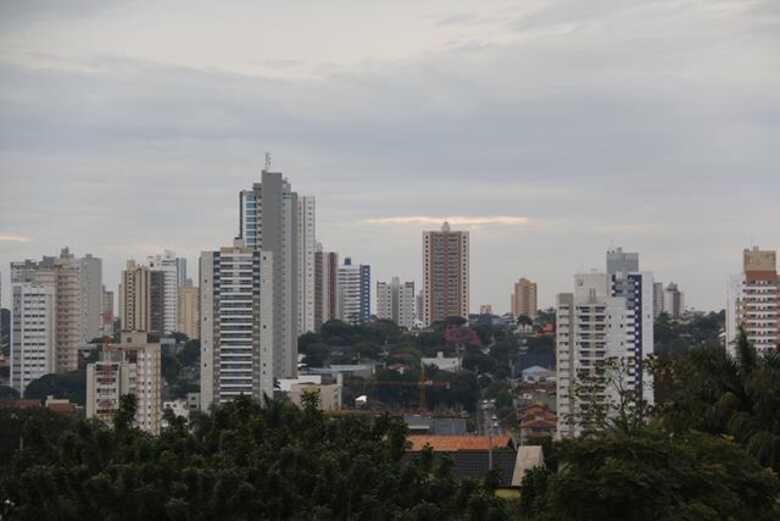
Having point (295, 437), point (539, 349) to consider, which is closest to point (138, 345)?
point (539, 349)

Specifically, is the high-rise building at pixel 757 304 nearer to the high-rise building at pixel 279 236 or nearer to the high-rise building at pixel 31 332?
the high-rise building at pixel 279 236

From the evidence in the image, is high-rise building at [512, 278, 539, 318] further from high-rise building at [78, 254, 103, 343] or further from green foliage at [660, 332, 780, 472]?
green foliage at [660, 332, 780, 472]

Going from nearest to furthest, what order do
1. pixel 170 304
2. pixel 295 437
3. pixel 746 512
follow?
pixel 746 512 → pixel 295 437 → pixel 170 304

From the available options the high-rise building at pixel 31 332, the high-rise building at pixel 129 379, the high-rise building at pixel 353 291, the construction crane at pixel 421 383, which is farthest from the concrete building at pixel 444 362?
the high-rise building at pixel 353 291

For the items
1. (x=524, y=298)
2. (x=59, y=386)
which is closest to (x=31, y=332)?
(x=59, y=386)

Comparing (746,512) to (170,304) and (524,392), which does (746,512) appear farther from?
(170,304)

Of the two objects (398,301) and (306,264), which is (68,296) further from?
(398,301)

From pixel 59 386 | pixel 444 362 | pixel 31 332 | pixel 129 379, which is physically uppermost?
pixel 31 332
